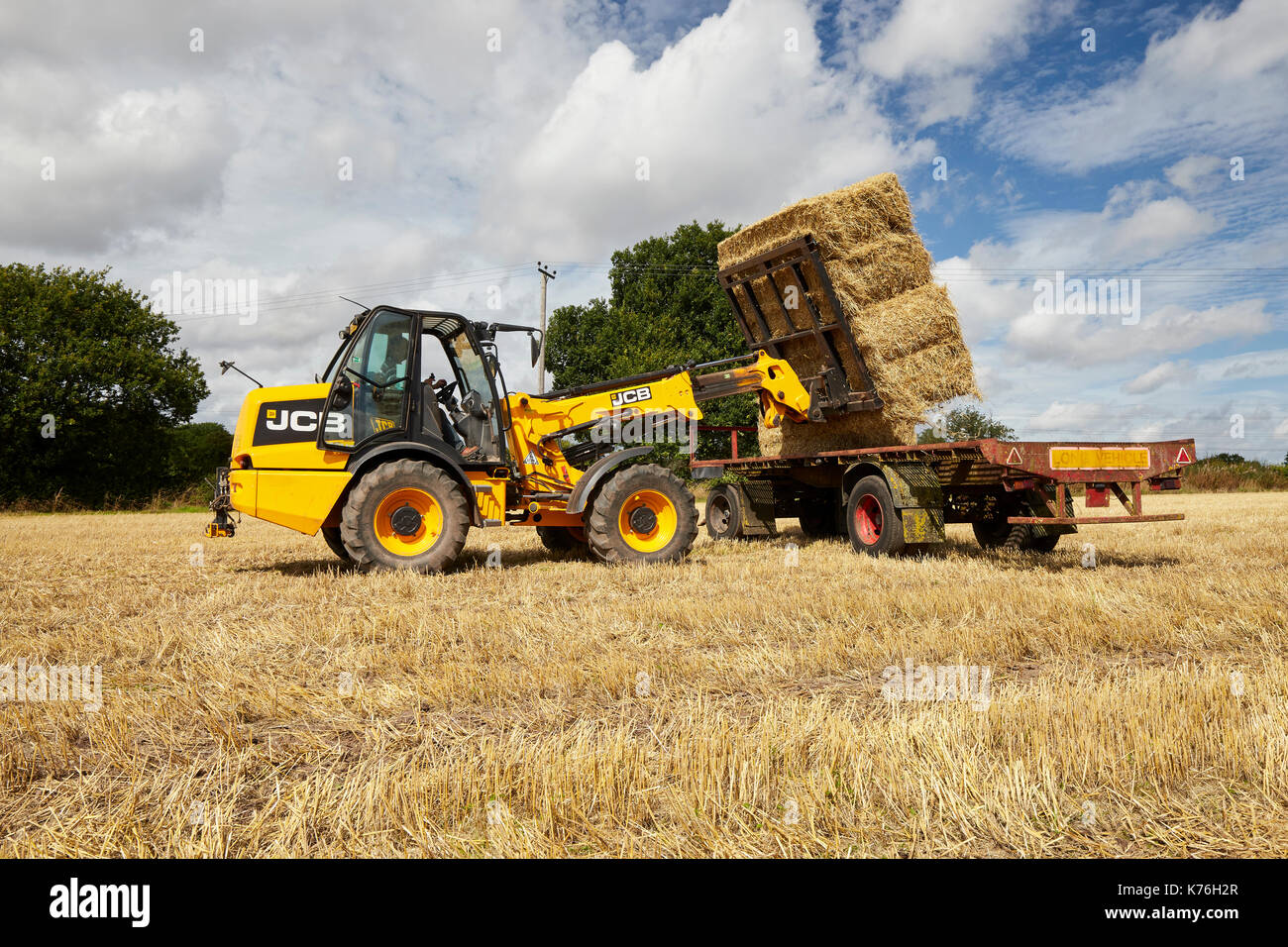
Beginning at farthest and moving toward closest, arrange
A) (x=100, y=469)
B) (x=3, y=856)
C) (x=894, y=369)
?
(x=100, y=469), (x=894, y=369), (x=3, y=856)

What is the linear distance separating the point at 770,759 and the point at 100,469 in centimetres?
3736

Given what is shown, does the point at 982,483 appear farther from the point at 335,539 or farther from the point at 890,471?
the point at 335,539

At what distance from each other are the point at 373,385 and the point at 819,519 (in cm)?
684

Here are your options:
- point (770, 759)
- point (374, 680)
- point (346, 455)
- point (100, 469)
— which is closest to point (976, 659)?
point (770, 759)

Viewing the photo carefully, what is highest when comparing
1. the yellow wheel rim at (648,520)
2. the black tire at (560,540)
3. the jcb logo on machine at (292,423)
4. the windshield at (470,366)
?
the windshield at (470,366)

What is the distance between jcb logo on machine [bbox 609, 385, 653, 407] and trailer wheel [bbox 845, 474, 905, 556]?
105 inches

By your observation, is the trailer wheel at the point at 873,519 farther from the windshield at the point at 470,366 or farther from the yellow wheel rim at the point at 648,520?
the windshield at the point at 470,366

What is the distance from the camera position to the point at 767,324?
404 inches

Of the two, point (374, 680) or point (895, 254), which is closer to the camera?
point (374, 680)

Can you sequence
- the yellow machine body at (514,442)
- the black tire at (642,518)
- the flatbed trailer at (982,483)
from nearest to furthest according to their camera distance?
the yellow machine body at (514,442)
the flatbed trailer at (982,483)
the black tire at (642,518)

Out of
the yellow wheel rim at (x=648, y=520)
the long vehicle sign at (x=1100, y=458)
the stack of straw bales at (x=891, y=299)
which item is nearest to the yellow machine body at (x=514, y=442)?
the yellow wheel rim at (x=648, y=520)

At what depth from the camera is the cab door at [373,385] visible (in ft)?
24.8

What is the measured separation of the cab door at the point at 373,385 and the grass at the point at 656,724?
66.0 inches
